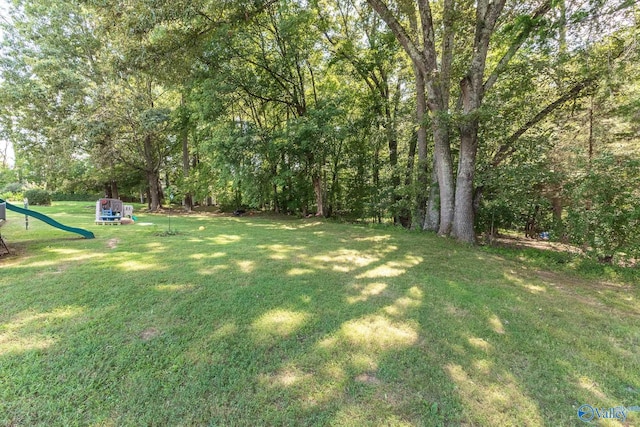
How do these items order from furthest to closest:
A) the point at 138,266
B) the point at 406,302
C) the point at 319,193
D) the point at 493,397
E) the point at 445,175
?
the point at 319,193 → the point at 445,175 → the point at 138,266 → the point at 406,302 → the point at 493,397

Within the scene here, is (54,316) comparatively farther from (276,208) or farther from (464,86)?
(276,208)

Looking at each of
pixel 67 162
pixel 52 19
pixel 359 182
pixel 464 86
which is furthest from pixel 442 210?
pixel 52 19

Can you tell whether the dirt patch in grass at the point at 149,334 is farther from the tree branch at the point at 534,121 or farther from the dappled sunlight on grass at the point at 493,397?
the tree branch at the point at 534,121

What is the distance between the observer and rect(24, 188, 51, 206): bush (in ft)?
62.4

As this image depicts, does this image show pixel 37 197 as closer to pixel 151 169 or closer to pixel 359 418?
pixel 151 169

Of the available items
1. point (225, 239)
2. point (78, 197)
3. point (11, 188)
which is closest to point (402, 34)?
point (225, 239)

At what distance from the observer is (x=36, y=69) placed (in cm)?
1295

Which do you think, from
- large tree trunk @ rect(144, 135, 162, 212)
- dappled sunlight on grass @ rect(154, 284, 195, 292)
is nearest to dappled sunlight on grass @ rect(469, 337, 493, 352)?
dappled sunlight on grass @ rect(154, 284, 195, 292)

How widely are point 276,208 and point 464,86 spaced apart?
1246 cm

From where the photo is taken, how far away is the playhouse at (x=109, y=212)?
10.1 m

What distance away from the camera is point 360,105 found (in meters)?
13.6

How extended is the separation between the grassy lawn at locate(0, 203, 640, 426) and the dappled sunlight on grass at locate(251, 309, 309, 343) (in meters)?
0.02

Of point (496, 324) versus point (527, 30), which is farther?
point (527, 30)

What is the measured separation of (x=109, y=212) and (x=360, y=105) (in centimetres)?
1163
